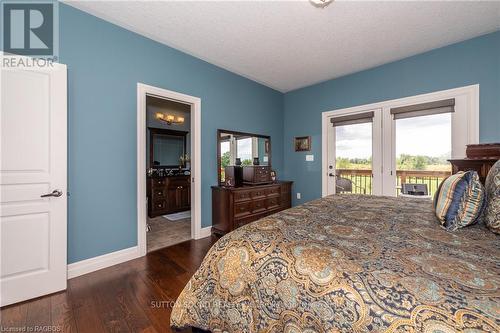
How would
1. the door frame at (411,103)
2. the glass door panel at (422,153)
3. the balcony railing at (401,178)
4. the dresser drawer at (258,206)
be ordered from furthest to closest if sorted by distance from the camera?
the dresser drawer at (258,206) < the balcony railing at (401,178) < the glass door panel at (422,153) < the door frame at (411,103)

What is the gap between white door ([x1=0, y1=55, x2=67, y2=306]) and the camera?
5.58 ft

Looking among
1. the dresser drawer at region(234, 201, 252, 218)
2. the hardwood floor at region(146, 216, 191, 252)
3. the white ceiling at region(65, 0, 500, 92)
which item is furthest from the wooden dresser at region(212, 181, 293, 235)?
the white ceiling at region(65, 0, 500, 92)

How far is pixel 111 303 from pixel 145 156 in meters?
1.57

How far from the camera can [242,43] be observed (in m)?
2.83

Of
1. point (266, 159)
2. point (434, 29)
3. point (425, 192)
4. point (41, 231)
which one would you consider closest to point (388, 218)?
point (425, 192)

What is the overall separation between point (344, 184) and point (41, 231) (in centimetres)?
420

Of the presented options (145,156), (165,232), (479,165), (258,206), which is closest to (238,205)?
(258,206)

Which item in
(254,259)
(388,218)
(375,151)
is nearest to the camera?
(254,259)

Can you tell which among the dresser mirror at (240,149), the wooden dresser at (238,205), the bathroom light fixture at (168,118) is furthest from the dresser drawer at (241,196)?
the bathroom light fixture at (168,118)

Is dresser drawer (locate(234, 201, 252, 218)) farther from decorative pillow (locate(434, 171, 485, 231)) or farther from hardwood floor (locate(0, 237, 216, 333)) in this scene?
decorative pillow (locate(434, 171, 485, 231))

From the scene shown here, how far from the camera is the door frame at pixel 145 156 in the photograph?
257 cm

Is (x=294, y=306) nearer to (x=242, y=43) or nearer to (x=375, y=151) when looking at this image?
(x=242, y=43)

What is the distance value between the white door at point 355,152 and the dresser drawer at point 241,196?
1.68 metres

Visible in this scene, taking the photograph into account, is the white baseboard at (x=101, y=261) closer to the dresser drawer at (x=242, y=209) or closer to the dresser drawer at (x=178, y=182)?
the dresser drawer at (x=242, y=209)
